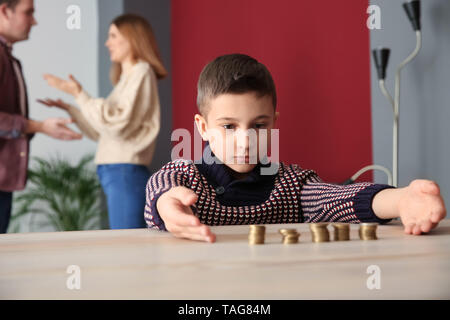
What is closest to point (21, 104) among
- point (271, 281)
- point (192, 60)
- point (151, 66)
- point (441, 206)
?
point (151, 66)

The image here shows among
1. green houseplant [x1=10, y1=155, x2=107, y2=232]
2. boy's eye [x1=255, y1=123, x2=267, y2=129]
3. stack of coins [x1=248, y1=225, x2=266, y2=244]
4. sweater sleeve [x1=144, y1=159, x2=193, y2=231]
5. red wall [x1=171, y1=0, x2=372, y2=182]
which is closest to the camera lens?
stack of coins [x1=248, y1=225, x2=266, y2=244]

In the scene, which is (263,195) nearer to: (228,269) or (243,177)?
(243,177)

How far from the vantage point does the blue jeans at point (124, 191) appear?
8.32 feet

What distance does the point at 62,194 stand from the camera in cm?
362

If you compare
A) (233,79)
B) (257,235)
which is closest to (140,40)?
(233,79)

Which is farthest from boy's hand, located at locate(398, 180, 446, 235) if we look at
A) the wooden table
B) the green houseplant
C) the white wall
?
the white wall

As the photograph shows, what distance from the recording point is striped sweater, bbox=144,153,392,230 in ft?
3.53

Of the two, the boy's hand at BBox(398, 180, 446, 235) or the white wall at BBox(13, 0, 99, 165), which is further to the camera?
the white wall at BBox(13, 0, 99, 165)

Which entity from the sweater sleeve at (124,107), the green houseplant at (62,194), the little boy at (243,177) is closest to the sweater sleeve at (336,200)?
the little boy at (243,177)

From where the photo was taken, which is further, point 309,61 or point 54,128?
point 309,61

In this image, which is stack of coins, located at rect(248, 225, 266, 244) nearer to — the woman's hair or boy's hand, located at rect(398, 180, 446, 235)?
boy's hand, located at rect(398, 180, 446, 235)

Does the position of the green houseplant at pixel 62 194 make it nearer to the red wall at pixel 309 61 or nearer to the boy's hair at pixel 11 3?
the red wall at pixel 309 61

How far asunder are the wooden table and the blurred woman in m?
1.87

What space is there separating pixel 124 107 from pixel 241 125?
145 cm
